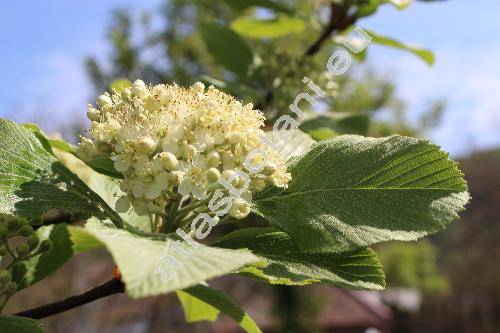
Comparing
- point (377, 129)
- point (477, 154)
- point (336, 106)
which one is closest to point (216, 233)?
point (336, 106)

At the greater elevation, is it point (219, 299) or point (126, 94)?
point (126, 94)

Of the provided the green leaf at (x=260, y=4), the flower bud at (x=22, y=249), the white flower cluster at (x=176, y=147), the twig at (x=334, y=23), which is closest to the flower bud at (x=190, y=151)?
the white flower cluster at (x=176, y=147)

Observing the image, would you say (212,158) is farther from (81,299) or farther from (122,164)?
(81,299)

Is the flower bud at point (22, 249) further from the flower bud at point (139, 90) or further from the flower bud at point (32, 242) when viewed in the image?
the flower bud at point (139, 90)

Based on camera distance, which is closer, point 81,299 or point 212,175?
point 212,175

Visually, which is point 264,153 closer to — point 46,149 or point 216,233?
point 46,149

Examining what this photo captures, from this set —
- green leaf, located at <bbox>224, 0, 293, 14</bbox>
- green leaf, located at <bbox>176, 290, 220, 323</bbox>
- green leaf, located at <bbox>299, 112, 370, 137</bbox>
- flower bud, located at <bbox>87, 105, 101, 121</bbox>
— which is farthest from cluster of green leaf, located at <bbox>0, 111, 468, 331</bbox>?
green leaf, located at <bbox>224, 0, 293, 14</bbox>

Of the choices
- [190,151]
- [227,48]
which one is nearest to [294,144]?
[190,151]

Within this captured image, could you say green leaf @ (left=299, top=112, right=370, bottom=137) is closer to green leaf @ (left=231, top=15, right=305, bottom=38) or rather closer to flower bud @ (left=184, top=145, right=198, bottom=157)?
green leaf @ (left=231, top=15, right=305, bottom=38)
